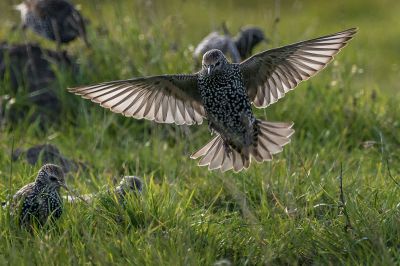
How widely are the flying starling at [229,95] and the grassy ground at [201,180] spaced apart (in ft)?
1.03

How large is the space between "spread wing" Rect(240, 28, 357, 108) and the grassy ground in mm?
429

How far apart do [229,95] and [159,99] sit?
57 cm

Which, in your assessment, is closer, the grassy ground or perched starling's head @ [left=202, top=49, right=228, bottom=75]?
the grassy ground

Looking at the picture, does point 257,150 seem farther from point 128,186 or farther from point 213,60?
point 128,186

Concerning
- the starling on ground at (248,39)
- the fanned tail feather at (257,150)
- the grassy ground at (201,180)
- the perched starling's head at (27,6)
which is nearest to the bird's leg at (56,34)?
the grassy ground at (201,180)

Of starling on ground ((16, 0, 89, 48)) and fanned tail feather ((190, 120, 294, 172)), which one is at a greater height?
starling on ground ((16, 0, 89, 48))

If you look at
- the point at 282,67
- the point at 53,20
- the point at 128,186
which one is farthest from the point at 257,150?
the point at 53,20

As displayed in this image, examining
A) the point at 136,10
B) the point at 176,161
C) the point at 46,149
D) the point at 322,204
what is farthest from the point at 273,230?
the point at 136,10

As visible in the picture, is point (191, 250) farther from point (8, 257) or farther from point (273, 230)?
point (8, 257)

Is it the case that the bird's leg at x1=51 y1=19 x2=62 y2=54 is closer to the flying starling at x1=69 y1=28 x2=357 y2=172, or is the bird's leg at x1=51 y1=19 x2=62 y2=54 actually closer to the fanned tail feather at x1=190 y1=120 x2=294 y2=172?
the flying starling at x1=69 y1=28 x2=357 y2=172

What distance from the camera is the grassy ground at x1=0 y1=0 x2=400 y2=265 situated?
Answer: 17.5 ft

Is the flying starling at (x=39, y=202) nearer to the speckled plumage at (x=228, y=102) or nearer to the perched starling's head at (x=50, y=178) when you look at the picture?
the perched starling's head at (x=50, y=178)

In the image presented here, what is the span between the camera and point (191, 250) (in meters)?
5.19

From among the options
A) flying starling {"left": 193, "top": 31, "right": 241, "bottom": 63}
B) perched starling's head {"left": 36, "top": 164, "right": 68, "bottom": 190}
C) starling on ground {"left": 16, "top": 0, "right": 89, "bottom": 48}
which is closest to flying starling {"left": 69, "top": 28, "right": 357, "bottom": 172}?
perched starling's head {"left": 36, "top": 164, "right": 68, "bottom": 190}
